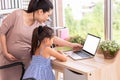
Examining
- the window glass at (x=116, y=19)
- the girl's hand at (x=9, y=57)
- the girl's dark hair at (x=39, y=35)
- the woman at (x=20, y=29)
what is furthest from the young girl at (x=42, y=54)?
the window glass at (x=116, y=19)

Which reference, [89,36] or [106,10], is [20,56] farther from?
[106,10]

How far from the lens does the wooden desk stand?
1.83 meters

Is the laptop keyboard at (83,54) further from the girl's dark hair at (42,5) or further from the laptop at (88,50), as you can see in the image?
the girl's dark hair at (42,5)

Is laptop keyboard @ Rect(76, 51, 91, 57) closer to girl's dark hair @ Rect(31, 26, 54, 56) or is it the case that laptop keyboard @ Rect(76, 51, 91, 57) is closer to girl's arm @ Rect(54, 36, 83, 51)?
girl's arm @ Rect(54, 36, 83, 51)

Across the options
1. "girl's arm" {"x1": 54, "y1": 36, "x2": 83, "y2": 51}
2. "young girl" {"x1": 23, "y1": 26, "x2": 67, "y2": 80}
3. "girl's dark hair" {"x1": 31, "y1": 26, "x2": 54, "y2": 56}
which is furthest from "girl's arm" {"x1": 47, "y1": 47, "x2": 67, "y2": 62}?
"girl's arm" {"x1": 54, "y1": 36, "x2": 83, "y2": 51}

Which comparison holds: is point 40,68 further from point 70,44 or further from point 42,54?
point 70,44

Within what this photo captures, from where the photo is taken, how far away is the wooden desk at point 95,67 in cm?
183

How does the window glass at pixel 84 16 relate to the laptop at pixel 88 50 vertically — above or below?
above

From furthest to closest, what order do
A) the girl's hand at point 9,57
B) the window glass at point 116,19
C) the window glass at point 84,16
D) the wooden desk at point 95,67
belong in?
the window glass at point 84,16, the window glass at point 116,19, the girl's hand at point 9,57, the wooden desk at point 95,67

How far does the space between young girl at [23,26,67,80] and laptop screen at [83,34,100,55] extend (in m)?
0.29

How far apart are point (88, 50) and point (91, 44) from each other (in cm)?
6

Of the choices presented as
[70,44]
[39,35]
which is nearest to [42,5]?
[39,35]

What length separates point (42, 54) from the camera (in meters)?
2.04

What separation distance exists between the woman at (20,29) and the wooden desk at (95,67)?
357 millimetres
